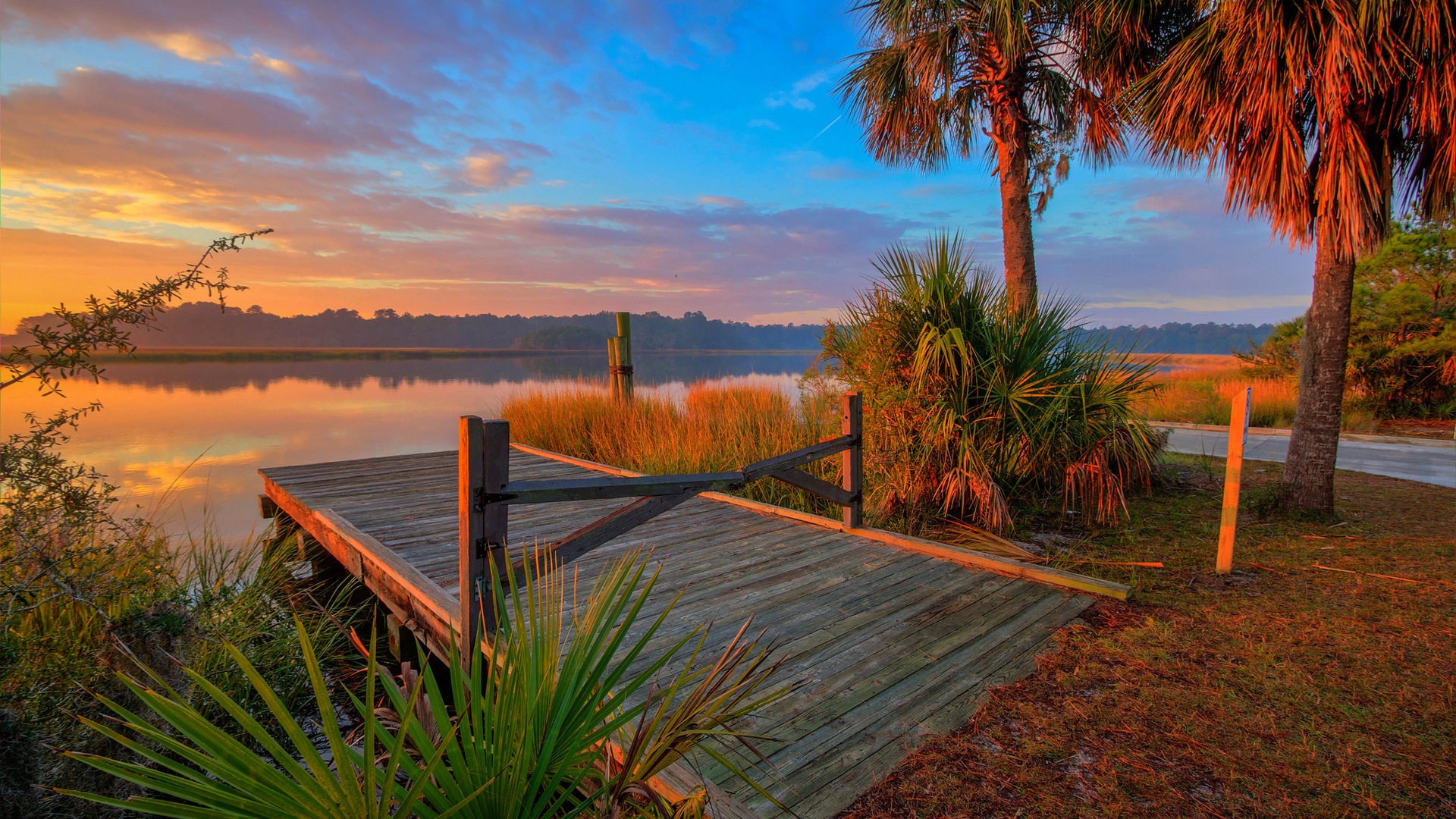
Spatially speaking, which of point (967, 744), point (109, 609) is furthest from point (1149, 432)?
point (109, 609)

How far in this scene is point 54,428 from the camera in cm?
296

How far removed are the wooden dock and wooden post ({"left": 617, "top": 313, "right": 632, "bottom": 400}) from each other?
5.52 m

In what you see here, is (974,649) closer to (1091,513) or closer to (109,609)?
(1091,513)

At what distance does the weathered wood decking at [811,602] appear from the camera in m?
2.44

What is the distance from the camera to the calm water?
30.7ft

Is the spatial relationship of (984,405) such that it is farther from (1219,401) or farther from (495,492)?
(1219,401)

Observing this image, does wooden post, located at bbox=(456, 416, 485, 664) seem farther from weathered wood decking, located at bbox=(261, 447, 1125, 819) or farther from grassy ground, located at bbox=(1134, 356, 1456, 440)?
grassy ground, located at bbox=(1134, 356, 1456, 440)

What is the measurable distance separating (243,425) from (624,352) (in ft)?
46.0

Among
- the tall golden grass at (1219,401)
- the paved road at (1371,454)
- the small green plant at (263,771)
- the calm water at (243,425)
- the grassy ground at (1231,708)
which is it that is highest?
the small green plant at (263,771)

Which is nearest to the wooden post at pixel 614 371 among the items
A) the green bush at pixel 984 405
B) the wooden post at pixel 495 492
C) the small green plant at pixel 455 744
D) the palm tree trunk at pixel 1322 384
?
the green bush at pixel 984 405

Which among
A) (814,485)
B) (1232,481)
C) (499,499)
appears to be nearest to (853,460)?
(814,485)

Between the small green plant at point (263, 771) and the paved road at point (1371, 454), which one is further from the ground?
the small green plant at point (263, 771)

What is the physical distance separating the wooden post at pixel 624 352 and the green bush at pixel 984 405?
642cm

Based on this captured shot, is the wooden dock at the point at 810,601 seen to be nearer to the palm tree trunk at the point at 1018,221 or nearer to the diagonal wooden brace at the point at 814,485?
the diagonal wooden brace at the point at 814,485
